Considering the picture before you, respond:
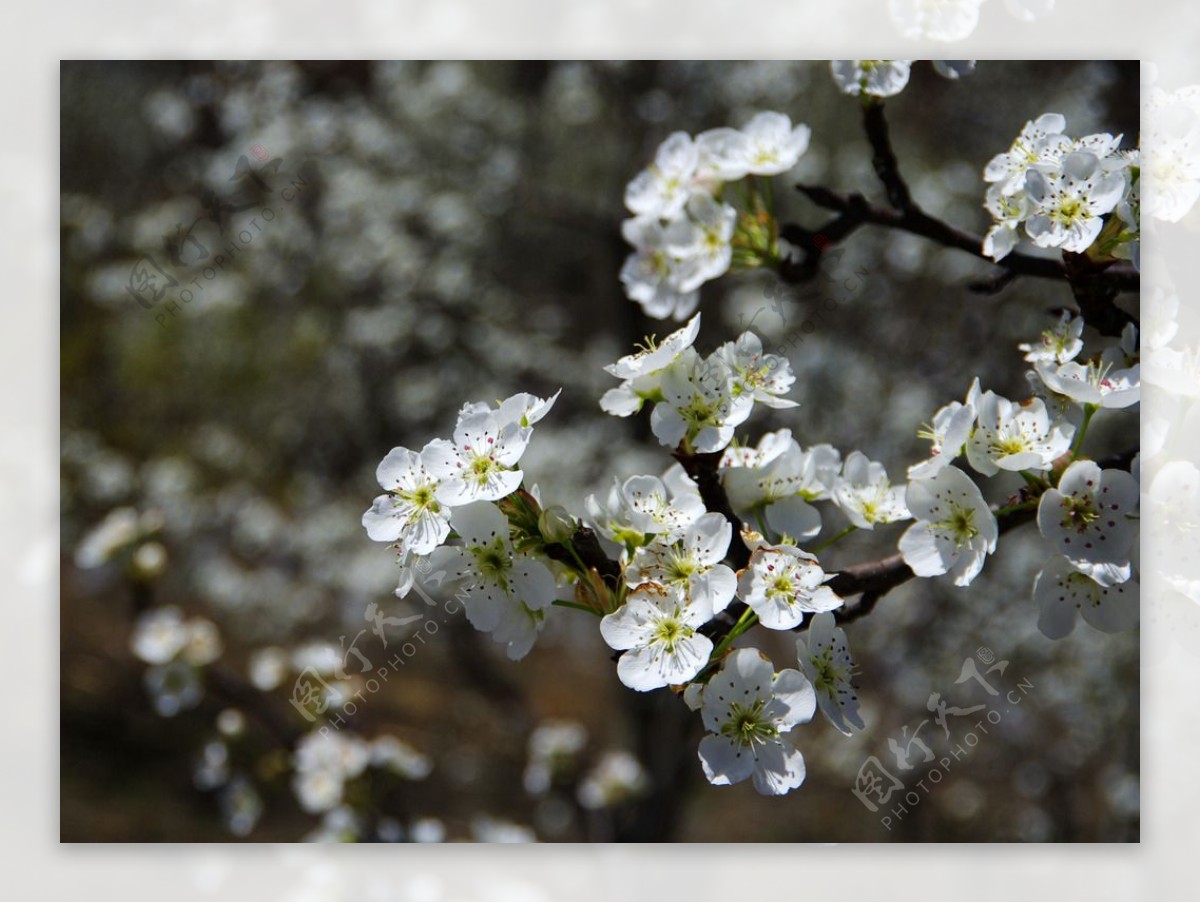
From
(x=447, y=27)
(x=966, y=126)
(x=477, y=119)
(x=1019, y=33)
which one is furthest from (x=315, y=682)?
(x=966, y=126)

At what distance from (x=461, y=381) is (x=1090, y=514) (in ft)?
7.01

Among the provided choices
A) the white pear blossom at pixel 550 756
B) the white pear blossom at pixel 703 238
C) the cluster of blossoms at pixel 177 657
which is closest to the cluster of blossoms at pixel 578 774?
the white pear blossom at pixel 550 756

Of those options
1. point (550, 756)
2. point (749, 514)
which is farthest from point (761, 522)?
point (550, 756)

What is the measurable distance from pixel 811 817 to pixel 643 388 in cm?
235

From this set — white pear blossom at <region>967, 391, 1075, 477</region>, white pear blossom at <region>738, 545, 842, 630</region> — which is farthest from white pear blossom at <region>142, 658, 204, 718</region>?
white pear blossom at <region>967, 391, 1075, 477</region>

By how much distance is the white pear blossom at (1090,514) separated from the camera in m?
0.80

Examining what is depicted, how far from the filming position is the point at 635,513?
2.57 ft

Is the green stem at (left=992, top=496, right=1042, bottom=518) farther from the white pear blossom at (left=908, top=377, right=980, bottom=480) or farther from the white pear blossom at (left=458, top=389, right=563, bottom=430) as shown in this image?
the white pear blossom at (left=458, top=389, right=563, bottom=430)

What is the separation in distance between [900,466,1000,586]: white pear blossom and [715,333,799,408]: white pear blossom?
13cm

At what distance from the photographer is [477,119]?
2.61m

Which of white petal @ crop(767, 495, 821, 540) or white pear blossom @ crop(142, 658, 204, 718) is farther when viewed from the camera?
white pear blossom @ crop(142, 658, 204, 718)

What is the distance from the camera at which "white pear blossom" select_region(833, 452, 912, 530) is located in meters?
0.94

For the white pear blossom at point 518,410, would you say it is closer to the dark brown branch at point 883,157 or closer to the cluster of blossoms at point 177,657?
the dark brown branch at point 883,157

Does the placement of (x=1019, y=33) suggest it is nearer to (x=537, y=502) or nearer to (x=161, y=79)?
(x=537, y=502)
